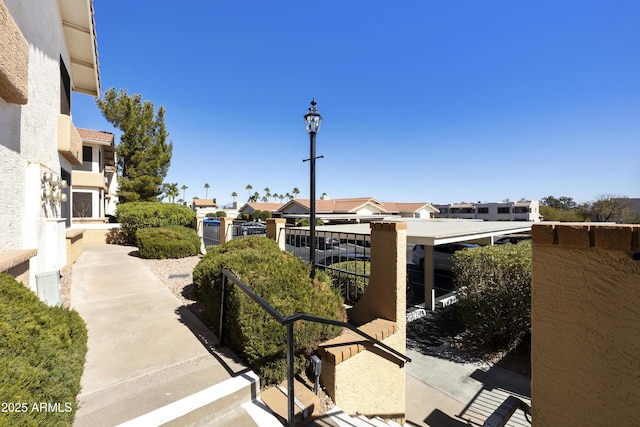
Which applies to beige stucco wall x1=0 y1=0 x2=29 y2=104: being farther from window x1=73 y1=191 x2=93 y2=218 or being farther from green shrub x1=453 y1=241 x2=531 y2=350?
window x1=73 y1=191 x2=93 y2=218

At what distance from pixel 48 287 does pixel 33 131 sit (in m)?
2.84

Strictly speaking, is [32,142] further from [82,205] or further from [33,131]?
[82,205]

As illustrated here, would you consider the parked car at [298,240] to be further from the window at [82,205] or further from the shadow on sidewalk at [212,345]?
the window at [82,205]

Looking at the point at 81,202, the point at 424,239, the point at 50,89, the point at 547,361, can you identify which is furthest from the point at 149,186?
the point at 547,361

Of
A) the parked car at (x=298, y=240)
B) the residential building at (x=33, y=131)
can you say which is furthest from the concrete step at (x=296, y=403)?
the parked car at (x=298, y=240)

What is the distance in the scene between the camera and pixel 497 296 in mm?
6750

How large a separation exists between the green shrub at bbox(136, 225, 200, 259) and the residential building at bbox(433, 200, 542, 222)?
60.2 m

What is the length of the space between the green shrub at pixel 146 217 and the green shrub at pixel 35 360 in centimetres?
1267

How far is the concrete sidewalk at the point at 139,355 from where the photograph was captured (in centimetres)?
265

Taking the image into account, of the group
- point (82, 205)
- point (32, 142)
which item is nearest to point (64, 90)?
point (32, 142)

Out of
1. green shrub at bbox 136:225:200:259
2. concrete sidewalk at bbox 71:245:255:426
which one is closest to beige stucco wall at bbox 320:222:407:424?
concrete sidewalk at bbox 71:245:255:426

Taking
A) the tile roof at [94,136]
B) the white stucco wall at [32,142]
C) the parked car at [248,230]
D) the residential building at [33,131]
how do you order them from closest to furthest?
the residential building at [33,131]
the white stucco wall at [32,142]
the parked car at [248,230]
the tile roof at [94,136]

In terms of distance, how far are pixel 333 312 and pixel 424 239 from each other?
9.44 feet

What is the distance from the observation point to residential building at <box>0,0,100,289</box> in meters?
3.47
